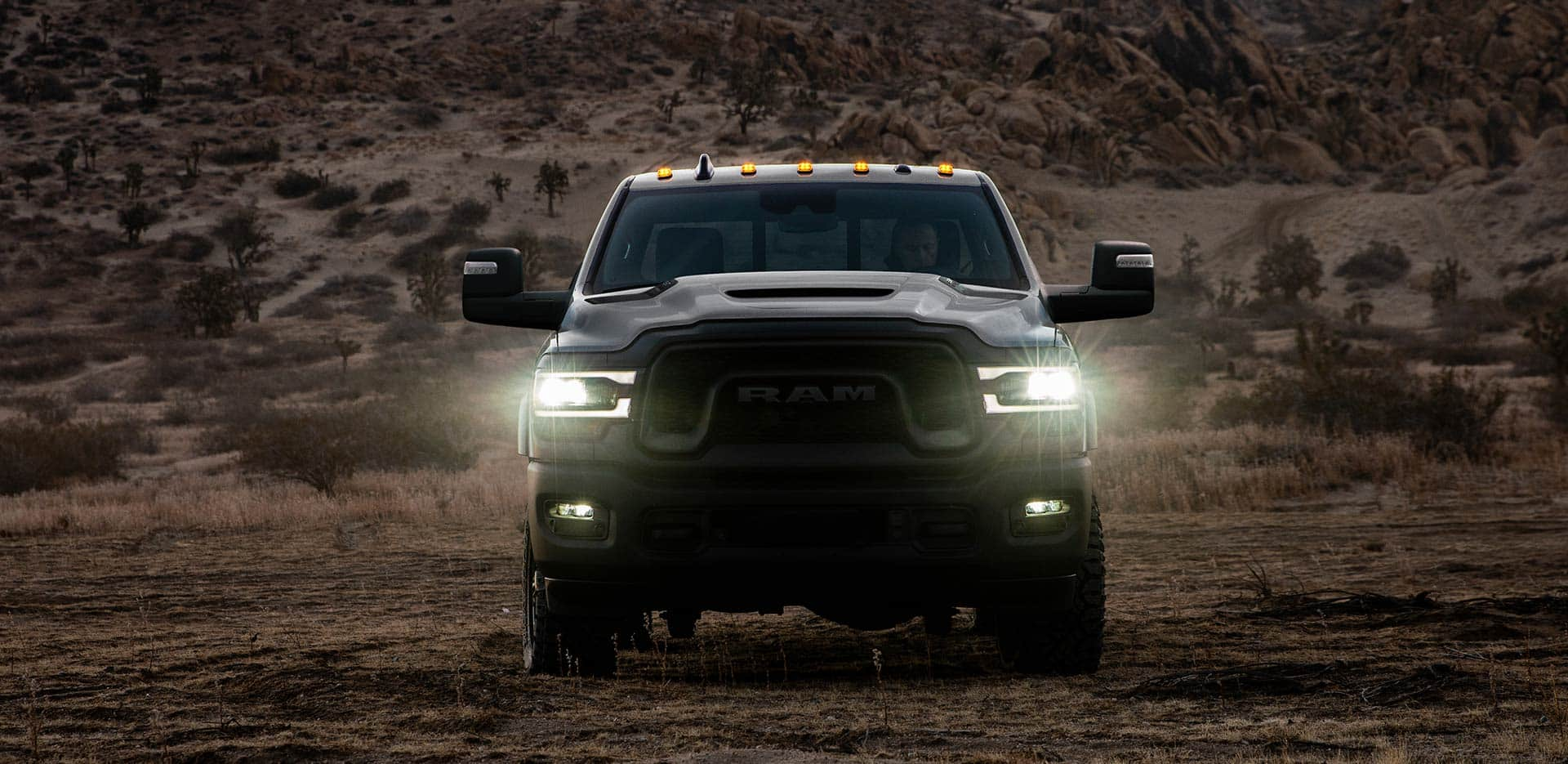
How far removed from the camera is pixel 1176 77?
8100cm

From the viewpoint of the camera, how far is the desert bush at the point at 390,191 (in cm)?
6556

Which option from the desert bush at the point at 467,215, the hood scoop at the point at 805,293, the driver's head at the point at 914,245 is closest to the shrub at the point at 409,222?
the desert bush at the point at 467,215

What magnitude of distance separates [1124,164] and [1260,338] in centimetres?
2997

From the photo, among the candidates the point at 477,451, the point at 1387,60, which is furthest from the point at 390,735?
the point at 1387,60

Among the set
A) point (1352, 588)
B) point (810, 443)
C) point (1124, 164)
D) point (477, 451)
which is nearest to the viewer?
point (810, 443)

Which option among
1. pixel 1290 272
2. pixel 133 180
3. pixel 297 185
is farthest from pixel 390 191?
pixel 1290 272

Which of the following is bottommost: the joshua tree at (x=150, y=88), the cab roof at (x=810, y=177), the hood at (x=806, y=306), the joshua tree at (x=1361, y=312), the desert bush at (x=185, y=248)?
the joshua tree at (x=1361, y=312)

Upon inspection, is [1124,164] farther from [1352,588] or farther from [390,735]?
[390,735]

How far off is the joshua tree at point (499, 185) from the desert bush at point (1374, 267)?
34083 mm

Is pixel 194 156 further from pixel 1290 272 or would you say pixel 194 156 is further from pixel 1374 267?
pixel 1374 267

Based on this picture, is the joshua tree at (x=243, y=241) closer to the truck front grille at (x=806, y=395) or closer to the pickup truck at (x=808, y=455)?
the pickup truck at (x=808, y=455)

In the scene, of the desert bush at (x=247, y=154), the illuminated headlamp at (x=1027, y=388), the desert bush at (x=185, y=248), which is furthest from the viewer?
the desert bush at (x=247, y=154)

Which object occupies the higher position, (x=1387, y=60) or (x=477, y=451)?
(x=1387, y=60)

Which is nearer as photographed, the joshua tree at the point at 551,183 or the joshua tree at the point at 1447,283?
the joshua tree at the point at 1447,283
